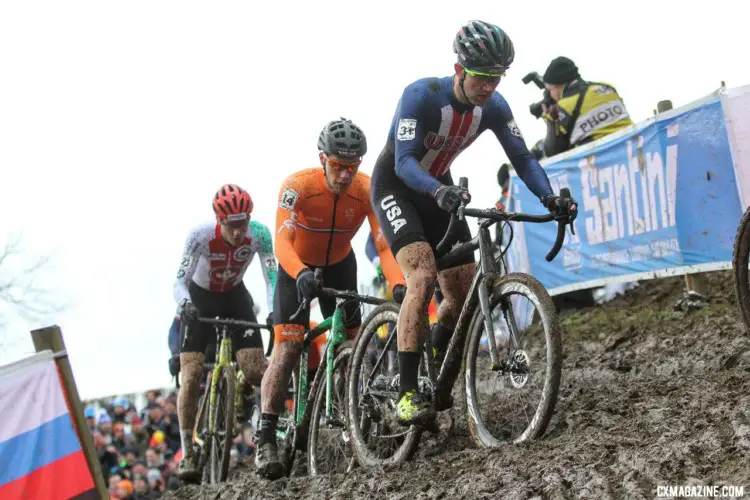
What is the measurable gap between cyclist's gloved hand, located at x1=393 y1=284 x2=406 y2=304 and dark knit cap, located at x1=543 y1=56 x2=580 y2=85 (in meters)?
4.48

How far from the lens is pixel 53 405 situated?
7871 mm

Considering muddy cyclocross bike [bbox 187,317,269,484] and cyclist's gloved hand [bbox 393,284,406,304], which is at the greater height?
cyclist's gloved hand [bbox 393,284,406,304]

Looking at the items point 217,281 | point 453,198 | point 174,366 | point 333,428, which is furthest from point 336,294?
point 174,366

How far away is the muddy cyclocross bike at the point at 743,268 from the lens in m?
5.75

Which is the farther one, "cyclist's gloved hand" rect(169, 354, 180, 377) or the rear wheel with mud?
"cyclist's gloved hand" rect(169, 354, 180, 377)

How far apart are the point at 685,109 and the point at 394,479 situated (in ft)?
16.5

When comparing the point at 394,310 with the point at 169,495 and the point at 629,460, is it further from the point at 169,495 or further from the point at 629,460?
the point at 169,495

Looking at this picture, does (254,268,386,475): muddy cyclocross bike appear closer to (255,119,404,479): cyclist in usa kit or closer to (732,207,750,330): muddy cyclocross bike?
(255,119,404,479): cyclist in usa kit

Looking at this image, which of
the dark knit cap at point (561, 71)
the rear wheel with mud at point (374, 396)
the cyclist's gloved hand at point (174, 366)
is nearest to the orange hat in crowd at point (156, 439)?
the cyclist's gloved hand at point (174, 366)

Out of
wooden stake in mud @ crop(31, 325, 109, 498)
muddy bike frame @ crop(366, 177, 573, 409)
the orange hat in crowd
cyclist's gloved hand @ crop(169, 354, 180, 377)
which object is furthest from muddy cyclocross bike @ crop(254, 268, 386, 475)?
the orange hat in crowd

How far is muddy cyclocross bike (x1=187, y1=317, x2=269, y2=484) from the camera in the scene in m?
9.20

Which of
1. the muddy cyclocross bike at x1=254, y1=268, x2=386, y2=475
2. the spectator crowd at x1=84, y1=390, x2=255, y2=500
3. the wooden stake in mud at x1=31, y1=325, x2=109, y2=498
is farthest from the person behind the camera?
the spectator crowd at x1=84, y1=390, x2=255, y2=500

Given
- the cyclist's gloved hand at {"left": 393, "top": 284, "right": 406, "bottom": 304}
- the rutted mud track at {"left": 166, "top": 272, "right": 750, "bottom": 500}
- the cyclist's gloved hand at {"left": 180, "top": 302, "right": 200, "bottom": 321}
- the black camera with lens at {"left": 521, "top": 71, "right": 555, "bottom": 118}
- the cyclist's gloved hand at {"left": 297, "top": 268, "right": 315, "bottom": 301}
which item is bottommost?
the rutted mud track at {"left": 166, "top": 272, "right": 750, "bottom": 500}

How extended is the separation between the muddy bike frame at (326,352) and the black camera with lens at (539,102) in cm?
407
